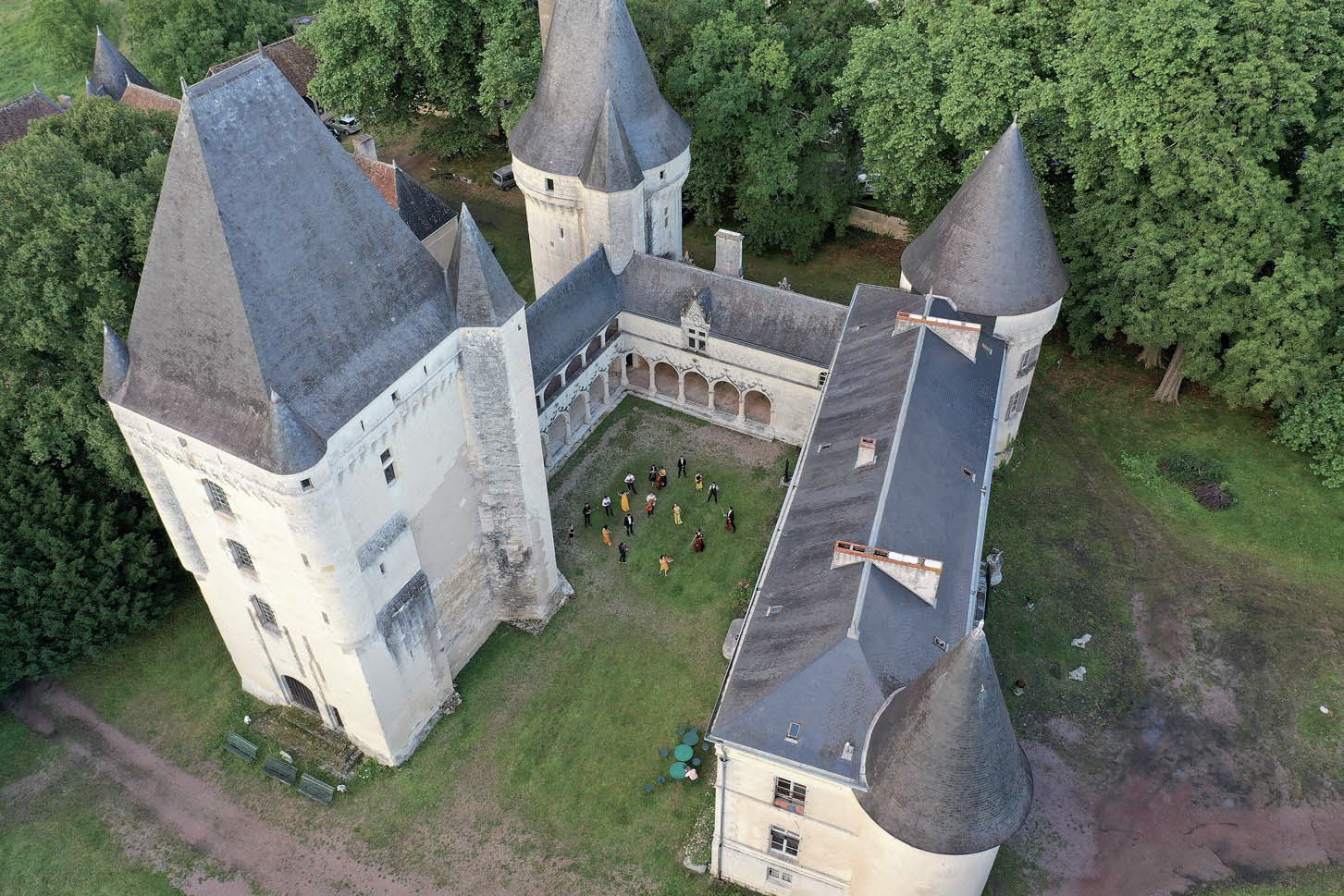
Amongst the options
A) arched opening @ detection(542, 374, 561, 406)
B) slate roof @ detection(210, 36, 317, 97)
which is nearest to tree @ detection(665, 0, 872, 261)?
arched opening @ detection(542, 374, 561, 406)

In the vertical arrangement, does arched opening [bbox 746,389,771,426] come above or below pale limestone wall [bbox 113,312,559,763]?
below

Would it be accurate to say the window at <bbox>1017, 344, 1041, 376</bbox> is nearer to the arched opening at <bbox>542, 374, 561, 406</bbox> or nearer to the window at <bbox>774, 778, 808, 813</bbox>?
the arched opening at <bbox>542, 374, 561, 406</bbox>

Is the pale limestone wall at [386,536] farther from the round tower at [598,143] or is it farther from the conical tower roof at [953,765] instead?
the conical tower roof at [953,765]

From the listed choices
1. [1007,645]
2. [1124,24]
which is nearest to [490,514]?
[1007,645]

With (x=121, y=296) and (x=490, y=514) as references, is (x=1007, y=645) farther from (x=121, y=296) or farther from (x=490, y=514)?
(x=121, y=296)

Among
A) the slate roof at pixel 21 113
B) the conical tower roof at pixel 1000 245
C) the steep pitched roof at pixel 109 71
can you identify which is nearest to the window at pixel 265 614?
the conical tower roof at pixel 1000 245
